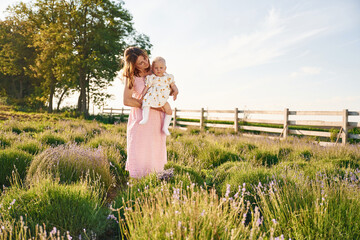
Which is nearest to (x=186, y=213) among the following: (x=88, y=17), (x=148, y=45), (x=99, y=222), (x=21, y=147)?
(x=99, y=222)

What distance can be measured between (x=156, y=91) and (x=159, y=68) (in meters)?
0.31

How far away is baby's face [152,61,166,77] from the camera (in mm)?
3867

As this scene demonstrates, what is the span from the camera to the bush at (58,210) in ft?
9.64

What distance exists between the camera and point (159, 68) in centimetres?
388

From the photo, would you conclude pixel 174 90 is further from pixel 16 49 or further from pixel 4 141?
pixel 16 49

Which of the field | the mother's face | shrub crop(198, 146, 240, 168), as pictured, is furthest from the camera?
shrub crop(198, 146, 240, 168)

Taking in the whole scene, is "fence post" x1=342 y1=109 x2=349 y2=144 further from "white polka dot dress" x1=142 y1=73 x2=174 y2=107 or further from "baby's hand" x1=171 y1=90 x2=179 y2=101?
"white polka dot dress" x1=142 y1=73 x2=174 y2=107

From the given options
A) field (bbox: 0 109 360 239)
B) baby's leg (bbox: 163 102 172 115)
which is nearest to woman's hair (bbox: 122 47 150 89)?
baby's leg (bbox: 163 102 172 115)

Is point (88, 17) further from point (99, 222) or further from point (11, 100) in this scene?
point (99, 222)

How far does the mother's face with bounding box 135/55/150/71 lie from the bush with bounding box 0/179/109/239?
1.81m

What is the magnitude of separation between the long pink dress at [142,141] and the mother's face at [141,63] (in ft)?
0.51

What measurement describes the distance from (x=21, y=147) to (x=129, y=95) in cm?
381

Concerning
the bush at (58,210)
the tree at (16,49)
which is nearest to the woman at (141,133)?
the bush at (58,210)

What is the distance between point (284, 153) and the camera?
302 inches
